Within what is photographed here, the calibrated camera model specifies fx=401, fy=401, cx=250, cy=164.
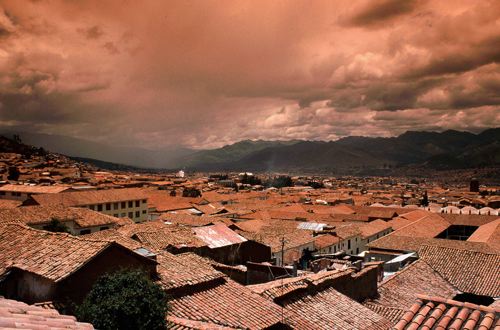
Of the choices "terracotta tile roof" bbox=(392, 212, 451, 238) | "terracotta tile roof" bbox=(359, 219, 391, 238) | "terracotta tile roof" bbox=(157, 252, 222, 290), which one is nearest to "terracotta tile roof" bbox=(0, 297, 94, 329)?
"terracotta tile roof" bbox=(157, 252, 222, 290)

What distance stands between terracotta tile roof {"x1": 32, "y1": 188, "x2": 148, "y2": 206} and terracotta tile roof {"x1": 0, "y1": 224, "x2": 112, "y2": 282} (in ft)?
99.9

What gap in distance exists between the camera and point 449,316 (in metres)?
6.12

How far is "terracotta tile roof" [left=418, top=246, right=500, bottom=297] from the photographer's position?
2172cm

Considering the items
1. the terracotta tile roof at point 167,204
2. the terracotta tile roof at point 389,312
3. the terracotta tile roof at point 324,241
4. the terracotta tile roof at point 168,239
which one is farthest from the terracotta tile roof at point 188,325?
the terracotta tile roof at point 167,204

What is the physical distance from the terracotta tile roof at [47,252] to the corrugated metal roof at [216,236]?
9.49m

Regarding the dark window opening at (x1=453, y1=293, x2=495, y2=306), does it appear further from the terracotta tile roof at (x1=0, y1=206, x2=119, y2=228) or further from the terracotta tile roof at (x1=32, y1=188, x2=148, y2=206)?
the terracotta tile roof at (x1=32, y1=188, x2=148, y2=206)

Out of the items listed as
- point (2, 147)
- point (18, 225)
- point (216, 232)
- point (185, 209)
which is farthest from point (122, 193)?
point (2, 147)

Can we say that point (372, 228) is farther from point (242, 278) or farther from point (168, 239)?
point (242, 278)

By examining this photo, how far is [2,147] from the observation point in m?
147

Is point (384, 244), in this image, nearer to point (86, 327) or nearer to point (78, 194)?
point (86, 327)

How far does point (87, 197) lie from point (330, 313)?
4197 cm

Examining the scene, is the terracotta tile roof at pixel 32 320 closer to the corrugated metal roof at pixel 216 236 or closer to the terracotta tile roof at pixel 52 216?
the corrugated metal roof at pixel 216 236

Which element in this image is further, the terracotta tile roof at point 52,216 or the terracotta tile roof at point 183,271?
the terracotta tile roof at point 52,216

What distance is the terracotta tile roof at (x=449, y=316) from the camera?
5.74m
